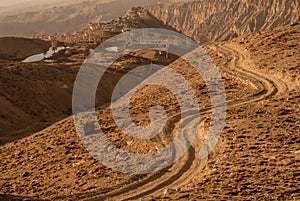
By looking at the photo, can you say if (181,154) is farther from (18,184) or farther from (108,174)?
(18,184)

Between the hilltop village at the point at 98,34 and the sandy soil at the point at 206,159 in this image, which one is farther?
the hilltop village at the point at 98,34

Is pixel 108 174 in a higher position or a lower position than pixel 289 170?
lower

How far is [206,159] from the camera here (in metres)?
26.3

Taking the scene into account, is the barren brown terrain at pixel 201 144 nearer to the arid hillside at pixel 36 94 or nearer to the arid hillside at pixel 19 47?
the arid hillside at pixel 36 94

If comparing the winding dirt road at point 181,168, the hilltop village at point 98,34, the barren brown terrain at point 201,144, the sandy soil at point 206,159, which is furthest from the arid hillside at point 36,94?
the hilltop village at point 98,34

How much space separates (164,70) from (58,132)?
20.5 metres

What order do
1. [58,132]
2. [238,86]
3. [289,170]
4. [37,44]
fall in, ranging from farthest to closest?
[37,44] < [238,86] < [58,132] < [289,170]

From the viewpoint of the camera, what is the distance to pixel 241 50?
54.0 meters

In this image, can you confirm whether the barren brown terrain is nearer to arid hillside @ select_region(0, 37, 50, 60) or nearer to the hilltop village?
arid hillside @ select_region(0, 37, 50, 60)

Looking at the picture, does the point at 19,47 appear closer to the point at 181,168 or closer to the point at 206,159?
the point at 181,168

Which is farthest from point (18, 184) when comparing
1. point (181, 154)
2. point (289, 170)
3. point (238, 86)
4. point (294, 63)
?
point (294, 63)

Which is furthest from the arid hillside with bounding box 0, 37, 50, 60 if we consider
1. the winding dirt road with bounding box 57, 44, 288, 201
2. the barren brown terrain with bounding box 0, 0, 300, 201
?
the winding dirt road with bounding box 57, 44, 288, 201

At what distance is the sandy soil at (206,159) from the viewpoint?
21.9 meters

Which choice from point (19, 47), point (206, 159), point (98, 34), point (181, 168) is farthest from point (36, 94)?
point (98, 34)
